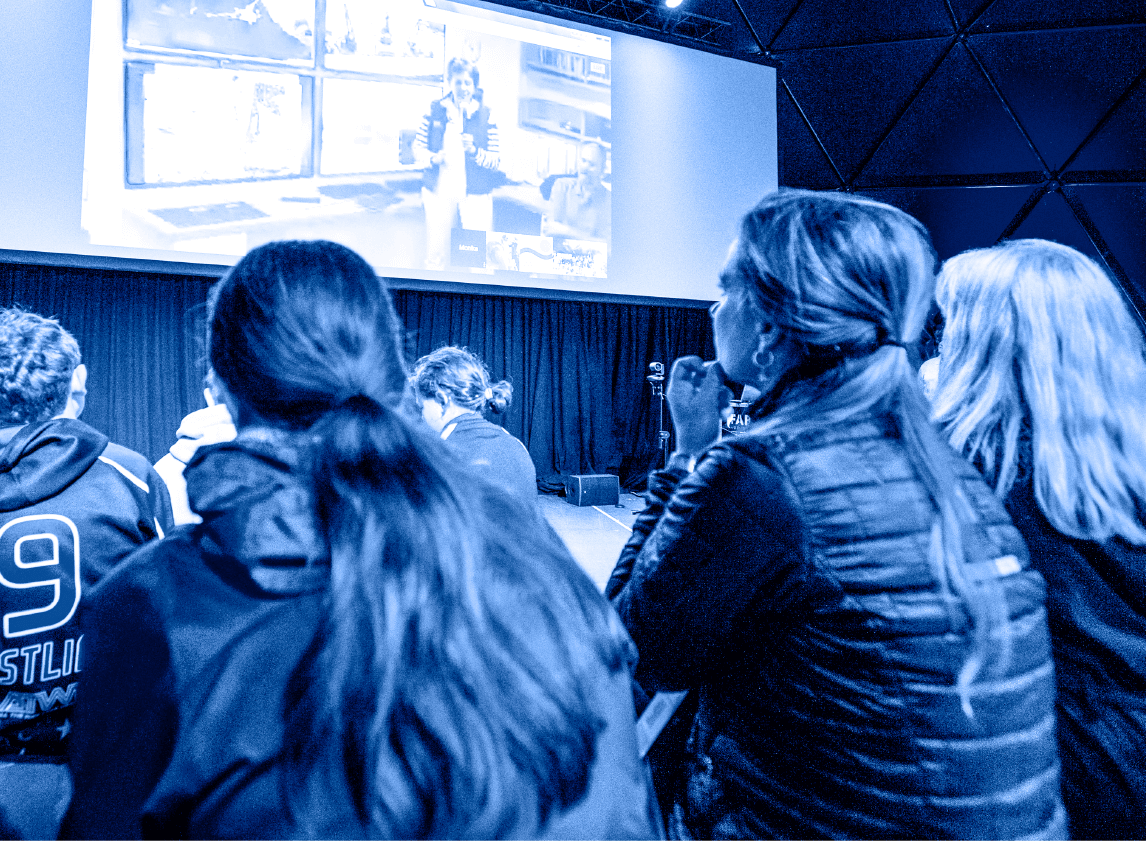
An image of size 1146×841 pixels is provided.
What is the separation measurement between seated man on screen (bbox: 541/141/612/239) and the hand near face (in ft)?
18.0

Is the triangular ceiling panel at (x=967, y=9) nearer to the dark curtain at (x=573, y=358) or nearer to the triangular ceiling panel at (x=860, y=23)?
the triangular ceiling panel at (x=860, y=23)

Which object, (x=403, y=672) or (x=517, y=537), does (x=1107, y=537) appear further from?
(x=403, y=672)

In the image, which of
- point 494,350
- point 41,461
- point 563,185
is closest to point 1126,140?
point 563,185

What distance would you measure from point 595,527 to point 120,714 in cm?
549

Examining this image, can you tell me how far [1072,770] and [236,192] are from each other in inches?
218

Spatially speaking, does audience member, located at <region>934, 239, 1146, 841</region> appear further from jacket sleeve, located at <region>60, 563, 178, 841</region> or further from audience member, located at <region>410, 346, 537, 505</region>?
audience member, located at <region>410, 346, 537, 505</region>

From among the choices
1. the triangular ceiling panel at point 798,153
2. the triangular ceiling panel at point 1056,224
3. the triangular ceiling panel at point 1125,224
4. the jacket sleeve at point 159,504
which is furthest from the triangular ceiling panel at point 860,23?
the jacket sleeve at point 159,504

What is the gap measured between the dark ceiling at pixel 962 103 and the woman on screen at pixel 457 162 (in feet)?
4.04

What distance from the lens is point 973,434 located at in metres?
1.14

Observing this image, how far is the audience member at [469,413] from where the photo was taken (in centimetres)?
273

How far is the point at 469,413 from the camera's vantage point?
295cm

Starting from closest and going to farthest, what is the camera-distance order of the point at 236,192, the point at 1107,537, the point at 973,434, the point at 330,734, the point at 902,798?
the point at 330,734, the point at 902,798, the point at 1107,537, the point at 973,434, the point at 236,192

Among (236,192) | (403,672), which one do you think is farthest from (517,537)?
(236,192)

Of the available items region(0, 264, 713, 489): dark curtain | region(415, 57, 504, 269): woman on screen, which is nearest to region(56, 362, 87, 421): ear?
region(0, 264, 713, 489): dark curtain
